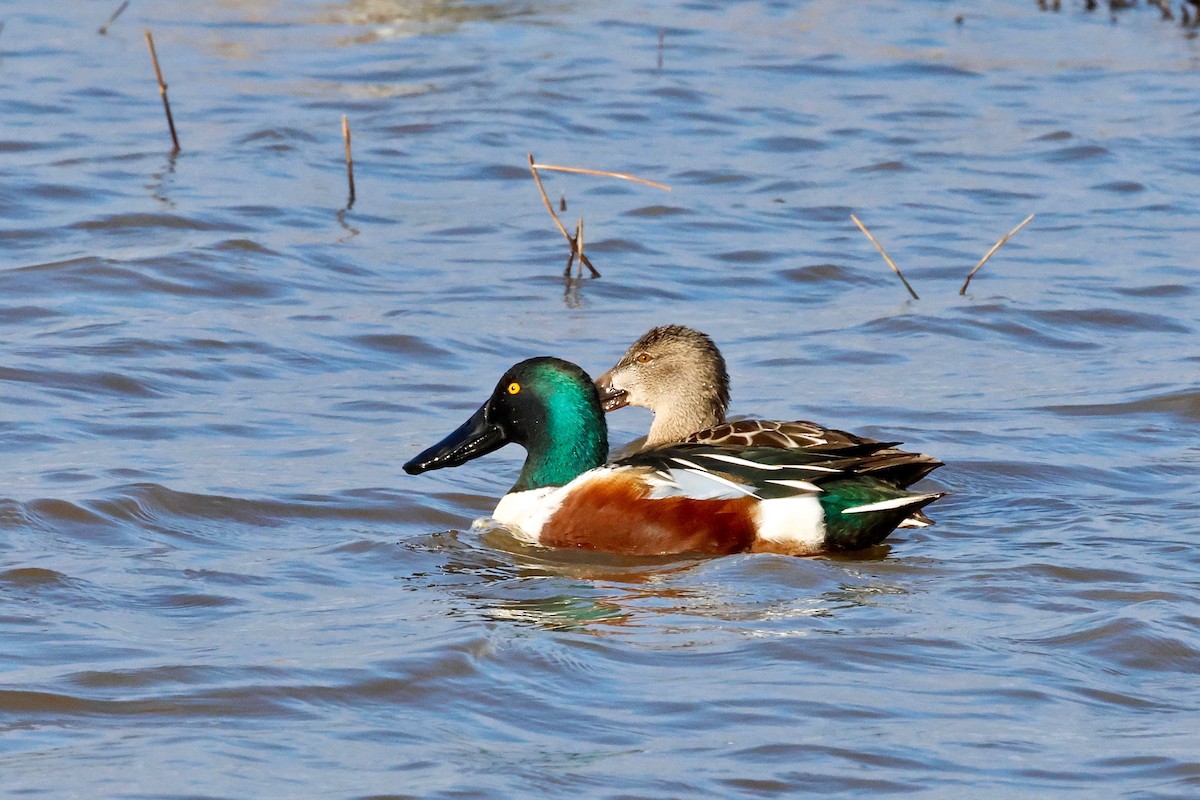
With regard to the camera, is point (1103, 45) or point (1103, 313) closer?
point (1103, 313)

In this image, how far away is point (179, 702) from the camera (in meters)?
4.60

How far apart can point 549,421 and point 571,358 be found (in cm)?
203

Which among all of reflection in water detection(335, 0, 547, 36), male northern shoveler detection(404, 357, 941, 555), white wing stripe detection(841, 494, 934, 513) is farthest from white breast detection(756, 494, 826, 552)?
reflection in water detection(335, 0, 547, 36)

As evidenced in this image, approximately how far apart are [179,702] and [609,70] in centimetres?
1174

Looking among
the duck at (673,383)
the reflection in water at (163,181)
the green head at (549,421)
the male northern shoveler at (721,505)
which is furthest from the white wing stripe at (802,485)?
the reflection in water at (163,181)

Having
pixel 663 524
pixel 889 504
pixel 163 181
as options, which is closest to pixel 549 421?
pixel 663 524

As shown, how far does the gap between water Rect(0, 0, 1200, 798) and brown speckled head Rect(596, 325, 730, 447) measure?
62 centimetres

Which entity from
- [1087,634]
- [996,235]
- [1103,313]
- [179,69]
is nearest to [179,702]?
[1087,634]

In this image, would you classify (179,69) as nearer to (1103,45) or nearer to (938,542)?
(1103,45)

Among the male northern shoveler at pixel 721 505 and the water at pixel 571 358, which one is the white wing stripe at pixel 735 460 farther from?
the water at pixel 571 358

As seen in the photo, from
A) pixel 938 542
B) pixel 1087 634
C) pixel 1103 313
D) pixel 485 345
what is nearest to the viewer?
pixel 1087 634

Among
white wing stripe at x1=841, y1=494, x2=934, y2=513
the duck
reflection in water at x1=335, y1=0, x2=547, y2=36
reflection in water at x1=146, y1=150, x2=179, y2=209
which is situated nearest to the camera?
white wing stripe at x1=841, y1=494, x2=934, y2=513

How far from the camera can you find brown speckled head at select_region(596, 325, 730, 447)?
7.50 m

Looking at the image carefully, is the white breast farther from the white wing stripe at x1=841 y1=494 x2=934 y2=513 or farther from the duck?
the duck
